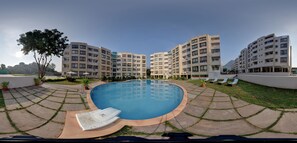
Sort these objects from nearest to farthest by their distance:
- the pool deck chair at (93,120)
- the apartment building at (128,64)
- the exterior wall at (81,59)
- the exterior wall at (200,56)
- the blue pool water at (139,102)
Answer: the pool deck chair at (93,120) → the blue pool water at (139,102) → the exterior wall at (200,56) → the exterior wall at (81,59) → the apartment building at (128,64)

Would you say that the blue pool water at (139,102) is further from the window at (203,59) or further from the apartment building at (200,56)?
the window at (203,59)

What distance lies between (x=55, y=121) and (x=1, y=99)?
9.04 ft

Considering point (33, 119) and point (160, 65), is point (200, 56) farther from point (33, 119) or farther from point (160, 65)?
point (33, 119)

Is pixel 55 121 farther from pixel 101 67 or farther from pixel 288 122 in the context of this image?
pixel 101 67

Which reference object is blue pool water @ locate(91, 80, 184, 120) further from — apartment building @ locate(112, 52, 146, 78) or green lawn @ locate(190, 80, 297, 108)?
apartment building @ locate(112, 52, 146, 78)

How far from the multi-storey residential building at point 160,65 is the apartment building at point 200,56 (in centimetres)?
1006

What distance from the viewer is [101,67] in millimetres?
29859

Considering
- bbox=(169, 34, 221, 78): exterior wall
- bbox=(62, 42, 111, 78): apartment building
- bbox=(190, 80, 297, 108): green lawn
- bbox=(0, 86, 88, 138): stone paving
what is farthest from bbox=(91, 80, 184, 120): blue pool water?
bbox=(62, 42, 111, 78): apartment building

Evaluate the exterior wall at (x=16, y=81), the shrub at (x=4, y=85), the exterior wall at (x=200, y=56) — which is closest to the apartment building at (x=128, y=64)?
the exterior wall at (x=200, y=56)

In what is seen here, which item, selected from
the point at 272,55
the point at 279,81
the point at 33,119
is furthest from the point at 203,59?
the point at 33,119

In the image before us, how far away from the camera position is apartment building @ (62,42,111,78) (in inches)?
930

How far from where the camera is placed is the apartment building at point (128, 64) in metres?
37.2

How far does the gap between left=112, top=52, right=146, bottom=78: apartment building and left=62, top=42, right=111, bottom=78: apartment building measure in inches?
213

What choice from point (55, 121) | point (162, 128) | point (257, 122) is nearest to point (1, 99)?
point (55, 121)
